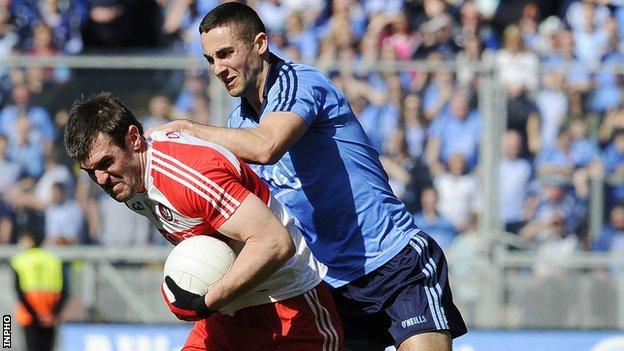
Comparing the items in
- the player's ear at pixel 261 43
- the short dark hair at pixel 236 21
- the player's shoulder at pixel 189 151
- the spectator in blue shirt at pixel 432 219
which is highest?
the short dark hair at pixel 236 21

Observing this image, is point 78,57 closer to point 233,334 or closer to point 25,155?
point 25,155

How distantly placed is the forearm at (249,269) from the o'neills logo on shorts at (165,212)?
14.0 inches

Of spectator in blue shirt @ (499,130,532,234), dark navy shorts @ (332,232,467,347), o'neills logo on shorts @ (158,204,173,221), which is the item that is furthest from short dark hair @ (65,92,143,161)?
spectator in blue shirt @ (499,130,532,234)

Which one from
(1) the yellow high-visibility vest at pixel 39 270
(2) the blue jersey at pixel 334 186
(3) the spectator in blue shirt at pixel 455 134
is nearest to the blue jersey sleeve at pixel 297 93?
(2) the blue jersey at pixel 334 186

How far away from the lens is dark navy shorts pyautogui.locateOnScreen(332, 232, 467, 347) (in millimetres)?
5547

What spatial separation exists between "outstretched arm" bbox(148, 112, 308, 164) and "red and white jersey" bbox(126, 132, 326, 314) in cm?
16

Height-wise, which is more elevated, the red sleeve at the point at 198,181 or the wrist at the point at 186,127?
the wrist at the point at 186,127

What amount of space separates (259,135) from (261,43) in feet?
2.05

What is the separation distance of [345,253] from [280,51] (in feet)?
19.9

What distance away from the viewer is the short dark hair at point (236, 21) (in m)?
5.45

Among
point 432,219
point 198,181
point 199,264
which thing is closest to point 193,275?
point 199,264

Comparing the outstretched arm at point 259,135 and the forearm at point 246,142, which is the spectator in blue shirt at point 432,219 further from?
the forearm at point 246,142

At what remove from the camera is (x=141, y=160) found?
466cm

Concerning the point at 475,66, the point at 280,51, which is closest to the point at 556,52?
the point at 475,66
